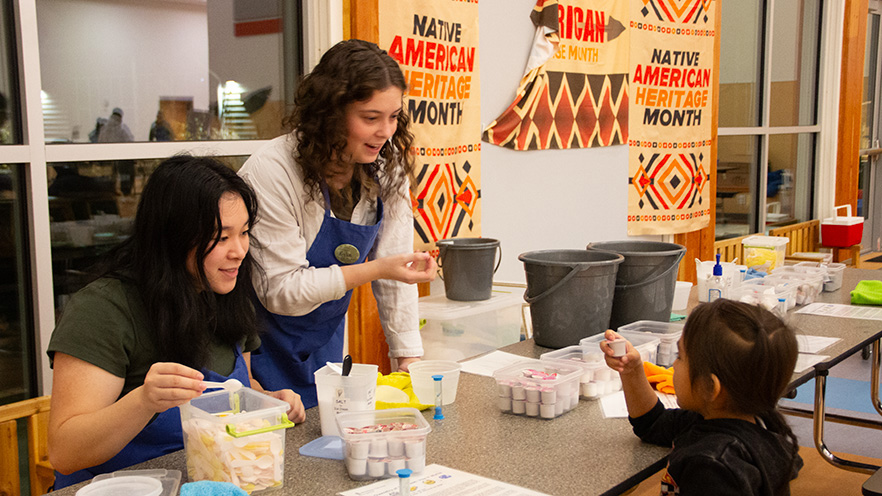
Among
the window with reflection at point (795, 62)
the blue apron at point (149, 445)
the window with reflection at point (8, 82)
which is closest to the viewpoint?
the blue apron at point (149, 445)

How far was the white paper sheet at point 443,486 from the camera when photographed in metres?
1.37

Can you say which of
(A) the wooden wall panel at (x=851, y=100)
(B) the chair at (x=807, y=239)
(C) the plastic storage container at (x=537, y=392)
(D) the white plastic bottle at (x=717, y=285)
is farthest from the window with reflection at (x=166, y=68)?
(A) the wooden wall panel at (x=851, y=100)

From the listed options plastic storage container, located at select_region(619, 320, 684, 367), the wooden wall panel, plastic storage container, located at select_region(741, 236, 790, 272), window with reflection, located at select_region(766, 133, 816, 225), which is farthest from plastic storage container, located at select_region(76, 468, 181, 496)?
the wooden wall panel

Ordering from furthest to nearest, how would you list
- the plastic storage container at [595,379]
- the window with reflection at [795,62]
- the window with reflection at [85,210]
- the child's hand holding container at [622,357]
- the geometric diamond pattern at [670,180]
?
1. the window with reflection at [795,62]
2. the geometric diamond pattern at [670,180]
3. the window with reflection at [85,210]
4. the plastic storage container at [595,379]
5. the child's hand holding container at [622,357]

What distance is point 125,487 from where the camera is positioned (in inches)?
51.1

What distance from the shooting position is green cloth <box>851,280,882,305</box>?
3.01 m

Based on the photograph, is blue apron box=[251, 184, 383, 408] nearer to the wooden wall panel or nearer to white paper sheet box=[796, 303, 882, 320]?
white paper sheet box=[796, 303, 882, 320]

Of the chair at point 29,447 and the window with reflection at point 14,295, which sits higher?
the window with reflection at point 14,295

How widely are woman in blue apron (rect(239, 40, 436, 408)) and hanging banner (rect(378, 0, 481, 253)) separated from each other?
962 mm

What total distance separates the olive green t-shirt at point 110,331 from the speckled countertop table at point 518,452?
19 centimetres

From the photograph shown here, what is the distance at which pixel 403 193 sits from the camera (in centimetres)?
234

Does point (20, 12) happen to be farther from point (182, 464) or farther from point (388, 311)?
point (182, 464)

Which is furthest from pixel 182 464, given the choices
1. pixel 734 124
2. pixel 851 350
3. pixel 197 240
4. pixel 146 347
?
pixel 734 124

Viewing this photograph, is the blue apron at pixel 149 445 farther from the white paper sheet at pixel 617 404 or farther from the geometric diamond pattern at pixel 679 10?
the geometric diamond pattern at pixel 679 10
